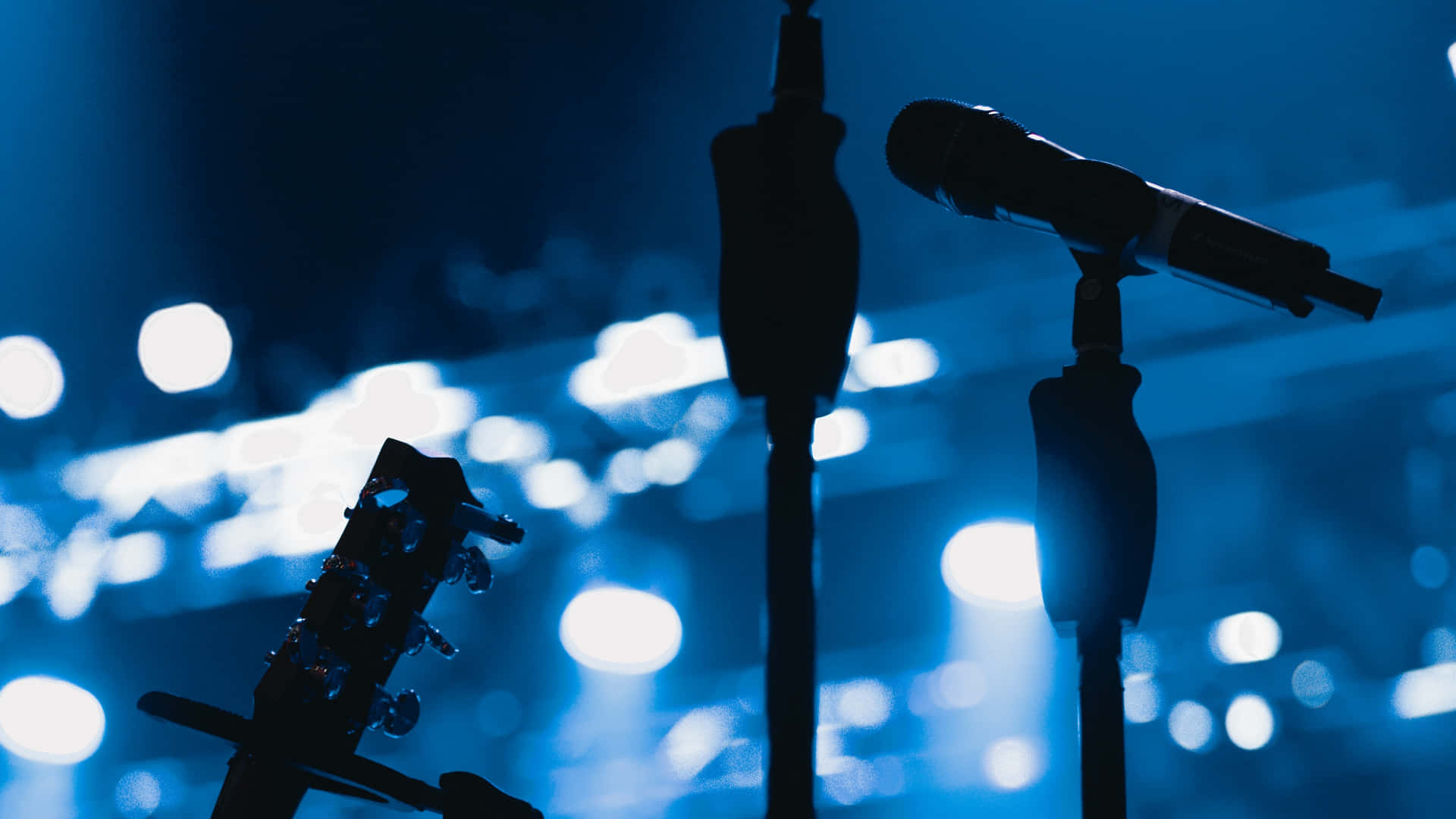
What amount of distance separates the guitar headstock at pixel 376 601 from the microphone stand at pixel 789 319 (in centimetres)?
54

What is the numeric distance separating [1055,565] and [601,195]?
3.88m

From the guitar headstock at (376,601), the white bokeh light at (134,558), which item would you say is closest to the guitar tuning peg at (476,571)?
the guitar headstock at (376,601)

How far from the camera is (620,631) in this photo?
4992mm

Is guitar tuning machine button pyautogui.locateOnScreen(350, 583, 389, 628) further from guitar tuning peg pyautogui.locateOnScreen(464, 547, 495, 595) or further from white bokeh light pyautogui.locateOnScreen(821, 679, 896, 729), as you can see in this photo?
white bokeh light pyautogui.locateOnScreen(821, 679, 896, 729)

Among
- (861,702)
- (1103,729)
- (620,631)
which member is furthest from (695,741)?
(1103,729)

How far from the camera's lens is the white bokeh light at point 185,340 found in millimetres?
4703

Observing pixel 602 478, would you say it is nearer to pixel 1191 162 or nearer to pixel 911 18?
pixel 911 18

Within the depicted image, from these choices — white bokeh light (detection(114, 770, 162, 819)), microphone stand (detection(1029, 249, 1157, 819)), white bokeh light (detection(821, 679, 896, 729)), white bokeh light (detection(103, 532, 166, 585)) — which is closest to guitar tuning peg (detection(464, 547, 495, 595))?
microphone stand (detection(1029, 249, 1157, 819))

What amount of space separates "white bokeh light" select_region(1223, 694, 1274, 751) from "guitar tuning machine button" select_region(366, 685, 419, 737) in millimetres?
4069

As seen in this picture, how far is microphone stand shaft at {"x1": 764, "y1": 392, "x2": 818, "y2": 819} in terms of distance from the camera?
67 cm

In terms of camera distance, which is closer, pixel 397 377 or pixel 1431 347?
pixel 1431 347

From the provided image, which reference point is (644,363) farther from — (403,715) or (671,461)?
(403,715)

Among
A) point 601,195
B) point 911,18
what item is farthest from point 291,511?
point 911,18

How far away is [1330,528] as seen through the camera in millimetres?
4219
